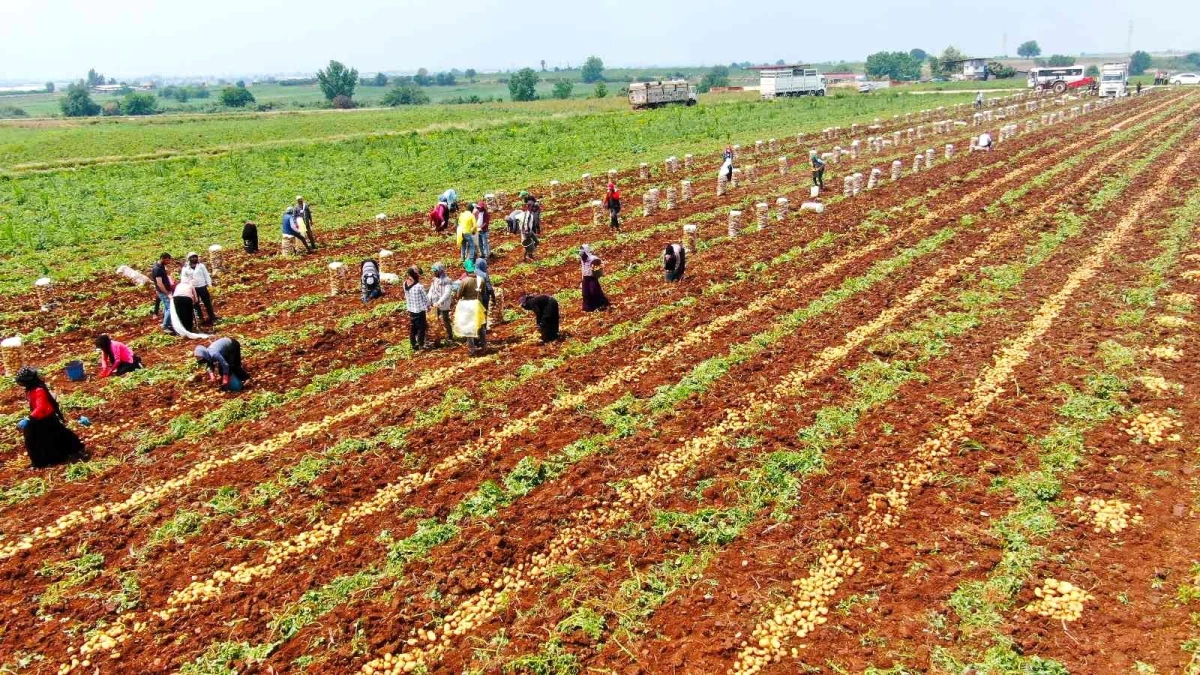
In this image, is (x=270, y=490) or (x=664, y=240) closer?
(x=270, y=490)

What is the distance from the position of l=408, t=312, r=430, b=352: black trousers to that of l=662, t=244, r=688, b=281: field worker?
19.6ft

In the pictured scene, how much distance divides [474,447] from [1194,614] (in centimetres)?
847

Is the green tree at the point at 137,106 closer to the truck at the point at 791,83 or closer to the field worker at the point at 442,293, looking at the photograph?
the truck at the point at 791,83

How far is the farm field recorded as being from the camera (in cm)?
753

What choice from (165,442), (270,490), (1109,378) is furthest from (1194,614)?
(165,442)

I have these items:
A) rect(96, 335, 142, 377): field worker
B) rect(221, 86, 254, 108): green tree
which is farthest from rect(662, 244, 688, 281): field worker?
rect(221, 86, 254, 108): green tree

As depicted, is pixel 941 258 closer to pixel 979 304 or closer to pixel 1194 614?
pixel 979 304

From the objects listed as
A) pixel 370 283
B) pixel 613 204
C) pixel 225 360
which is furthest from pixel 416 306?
pixel 613 204

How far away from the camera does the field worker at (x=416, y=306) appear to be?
1402cm

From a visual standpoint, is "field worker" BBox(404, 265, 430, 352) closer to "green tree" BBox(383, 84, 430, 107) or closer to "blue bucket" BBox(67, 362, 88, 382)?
"blue bucket" BBox(67, 362, 88, 382)

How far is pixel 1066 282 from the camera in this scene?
668 inches

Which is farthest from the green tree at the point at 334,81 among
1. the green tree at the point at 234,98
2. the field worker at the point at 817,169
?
the field worker at the point at 817,169

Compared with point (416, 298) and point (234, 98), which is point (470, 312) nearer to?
point (416, 298)

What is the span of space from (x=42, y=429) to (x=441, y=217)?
1494 cm
